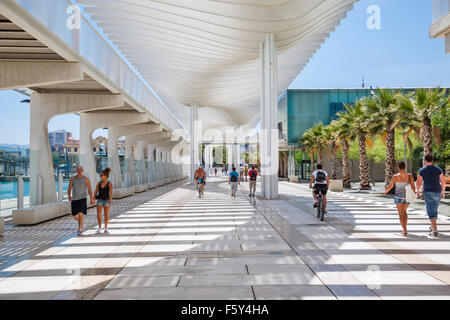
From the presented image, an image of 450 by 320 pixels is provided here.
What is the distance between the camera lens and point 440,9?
1205 cm

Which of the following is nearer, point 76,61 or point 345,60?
point 76,61

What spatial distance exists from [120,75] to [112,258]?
10240 mm

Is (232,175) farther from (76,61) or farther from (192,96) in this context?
(192,96)

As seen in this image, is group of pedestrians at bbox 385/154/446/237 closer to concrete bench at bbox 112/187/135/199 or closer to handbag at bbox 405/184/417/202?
handbag at bbox 405/184/417/202

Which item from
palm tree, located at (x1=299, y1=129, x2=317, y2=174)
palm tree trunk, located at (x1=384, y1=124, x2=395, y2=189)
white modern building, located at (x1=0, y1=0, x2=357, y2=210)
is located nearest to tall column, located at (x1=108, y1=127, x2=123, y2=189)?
white modern building, located at (x1=0, y1=0, x2=357, y2=210)

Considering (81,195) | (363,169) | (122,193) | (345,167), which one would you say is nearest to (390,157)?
(363,169)

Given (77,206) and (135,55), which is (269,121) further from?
(77,206)

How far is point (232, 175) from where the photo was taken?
1959 cm

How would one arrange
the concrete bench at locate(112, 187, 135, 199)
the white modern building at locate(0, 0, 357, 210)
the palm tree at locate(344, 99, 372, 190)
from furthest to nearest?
1. the palm tree at locate(344, 99, 372, 190)
2. the concrete bench at locate(112, 187, 135, 199)
3. the white modern building at locate(0, 0, 357, 210)

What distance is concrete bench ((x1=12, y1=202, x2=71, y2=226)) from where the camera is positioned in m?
11.2

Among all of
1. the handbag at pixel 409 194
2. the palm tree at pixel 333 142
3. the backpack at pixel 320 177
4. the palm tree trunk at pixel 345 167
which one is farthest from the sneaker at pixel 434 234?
the palm tree at pixel 333 142

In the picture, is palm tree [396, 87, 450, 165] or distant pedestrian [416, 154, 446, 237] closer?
distant pedestrian [416, 154, 446, 237]

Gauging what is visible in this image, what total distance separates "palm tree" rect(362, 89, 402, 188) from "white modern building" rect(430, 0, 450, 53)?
274 inches
